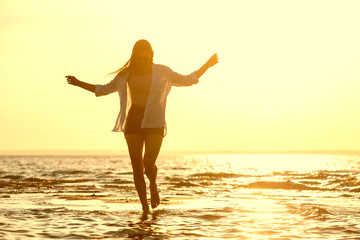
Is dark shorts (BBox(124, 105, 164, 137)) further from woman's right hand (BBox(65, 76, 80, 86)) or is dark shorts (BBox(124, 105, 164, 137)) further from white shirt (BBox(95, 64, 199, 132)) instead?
woman's right hand (BBox(65, 76, 80, 86))

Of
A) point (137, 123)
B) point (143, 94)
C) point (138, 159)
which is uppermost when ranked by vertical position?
point (143, 94)

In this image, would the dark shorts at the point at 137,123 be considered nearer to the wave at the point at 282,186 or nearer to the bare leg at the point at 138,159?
the bare leg at the point at 138,159

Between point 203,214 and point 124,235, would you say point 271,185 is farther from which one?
point 124,235

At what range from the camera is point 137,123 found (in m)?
9.20

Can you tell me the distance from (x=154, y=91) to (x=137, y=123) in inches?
23.3

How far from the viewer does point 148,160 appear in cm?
930

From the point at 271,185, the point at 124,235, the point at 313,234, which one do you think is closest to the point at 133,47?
the point at 124,235

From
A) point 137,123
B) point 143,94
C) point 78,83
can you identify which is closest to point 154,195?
point 137,123

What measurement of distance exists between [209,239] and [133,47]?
12.4 ft

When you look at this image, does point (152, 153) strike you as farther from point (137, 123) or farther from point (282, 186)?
point (282, 186)

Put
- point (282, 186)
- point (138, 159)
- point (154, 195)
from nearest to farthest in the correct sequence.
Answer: point (138, 159)
point (154, 195)
point (282, 186)

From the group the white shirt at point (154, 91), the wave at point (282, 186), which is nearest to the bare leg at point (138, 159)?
the white shirt at point (154, 91)

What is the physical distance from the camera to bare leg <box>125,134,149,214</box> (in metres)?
9.23

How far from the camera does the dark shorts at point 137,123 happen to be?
919cm
